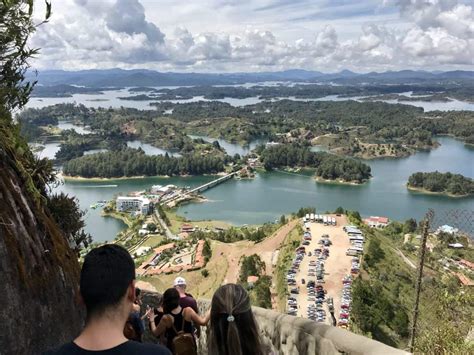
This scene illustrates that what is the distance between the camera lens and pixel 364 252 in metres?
25.4

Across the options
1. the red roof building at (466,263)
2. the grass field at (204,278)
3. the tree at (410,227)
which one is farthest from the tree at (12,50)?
the tree at (410,227)

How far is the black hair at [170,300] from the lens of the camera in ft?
7.64

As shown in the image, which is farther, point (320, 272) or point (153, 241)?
point (153, 241)

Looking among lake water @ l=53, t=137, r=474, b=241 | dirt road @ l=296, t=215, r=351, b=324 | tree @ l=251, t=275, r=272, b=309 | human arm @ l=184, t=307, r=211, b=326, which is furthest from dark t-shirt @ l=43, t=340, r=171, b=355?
lake water @ l=53, t=137, r=474, b=241

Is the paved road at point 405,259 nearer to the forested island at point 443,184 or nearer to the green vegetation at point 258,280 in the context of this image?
the green vegetation at point 258,280

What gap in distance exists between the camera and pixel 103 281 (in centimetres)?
123

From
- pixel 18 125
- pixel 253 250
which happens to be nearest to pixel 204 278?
pixel 253 250

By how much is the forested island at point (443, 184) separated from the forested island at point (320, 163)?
7115 mm

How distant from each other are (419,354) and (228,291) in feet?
7.02

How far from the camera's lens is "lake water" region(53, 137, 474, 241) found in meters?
41.7

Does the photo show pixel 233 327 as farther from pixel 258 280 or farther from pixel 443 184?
pixel 443 184

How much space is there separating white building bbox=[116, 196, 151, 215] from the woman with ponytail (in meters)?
41.8

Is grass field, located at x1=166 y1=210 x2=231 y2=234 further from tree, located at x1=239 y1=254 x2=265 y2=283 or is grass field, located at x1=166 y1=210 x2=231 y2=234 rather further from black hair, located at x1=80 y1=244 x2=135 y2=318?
black hair, located at x1=80 y1=244 x2=135 y2=318

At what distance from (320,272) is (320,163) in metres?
40.8
